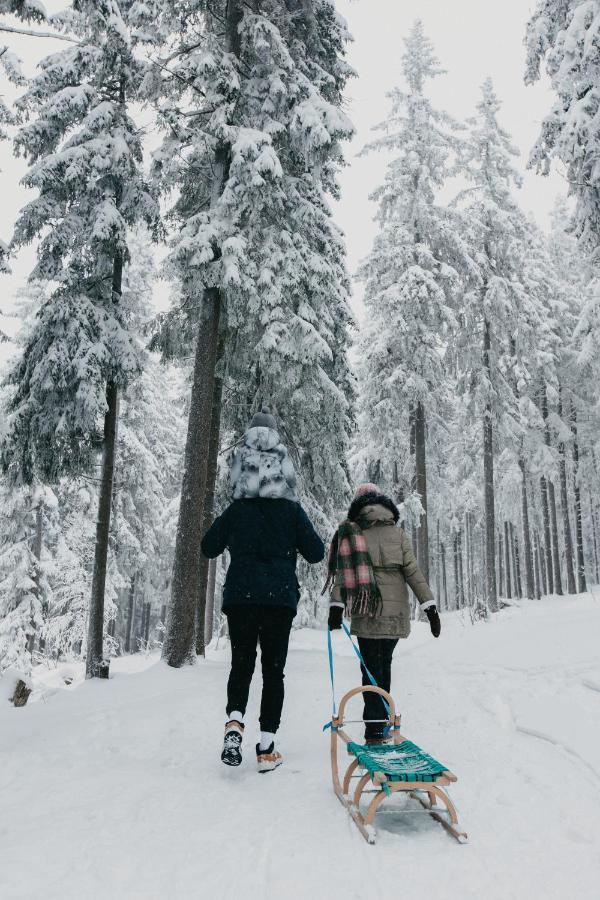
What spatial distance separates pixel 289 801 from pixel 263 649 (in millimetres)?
1052

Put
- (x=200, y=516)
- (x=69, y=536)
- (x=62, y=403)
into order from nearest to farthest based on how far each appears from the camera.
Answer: (x=200, y=516)
(x=62, y=403)
(x=69, y=536)

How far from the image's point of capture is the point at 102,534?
11461 millimetres

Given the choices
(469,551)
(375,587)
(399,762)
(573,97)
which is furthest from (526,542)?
(399,762)

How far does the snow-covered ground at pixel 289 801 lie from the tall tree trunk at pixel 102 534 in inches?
132

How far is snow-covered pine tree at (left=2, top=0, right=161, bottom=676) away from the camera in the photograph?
10641 mm

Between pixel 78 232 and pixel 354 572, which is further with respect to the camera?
pixel 78 232

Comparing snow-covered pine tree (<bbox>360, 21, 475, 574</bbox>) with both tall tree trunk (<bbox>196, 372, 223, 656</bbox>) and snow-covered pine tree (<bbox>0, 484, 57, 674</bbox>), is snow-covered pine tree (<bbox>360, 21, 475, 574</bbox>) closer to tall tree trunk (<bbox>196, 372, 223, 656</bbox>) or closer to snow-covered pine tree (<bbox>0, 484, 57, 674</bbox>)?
tall tree trunk (<bbox>196, 372, 223, 656</bbox>)

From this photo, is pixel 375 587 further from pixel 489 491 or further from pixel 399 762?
pixel 489 491

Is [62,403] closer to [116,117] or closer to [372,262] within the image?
[116,117]

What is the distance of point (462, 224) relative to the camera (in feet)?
66.5

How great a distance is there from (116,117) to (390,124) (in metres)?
11.6

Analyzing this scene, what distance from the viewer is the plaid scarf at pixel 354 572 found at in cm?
504

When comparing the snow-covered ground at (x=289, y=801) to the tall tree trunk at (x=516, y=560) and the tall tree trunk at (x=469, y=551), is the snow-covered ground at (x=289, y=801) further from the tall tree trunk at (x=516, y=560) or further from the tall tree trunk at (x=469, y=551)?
the tall tree trunk at (x=469, y=551)

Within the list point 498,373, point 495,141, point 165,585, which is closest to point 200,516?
point 498,373
